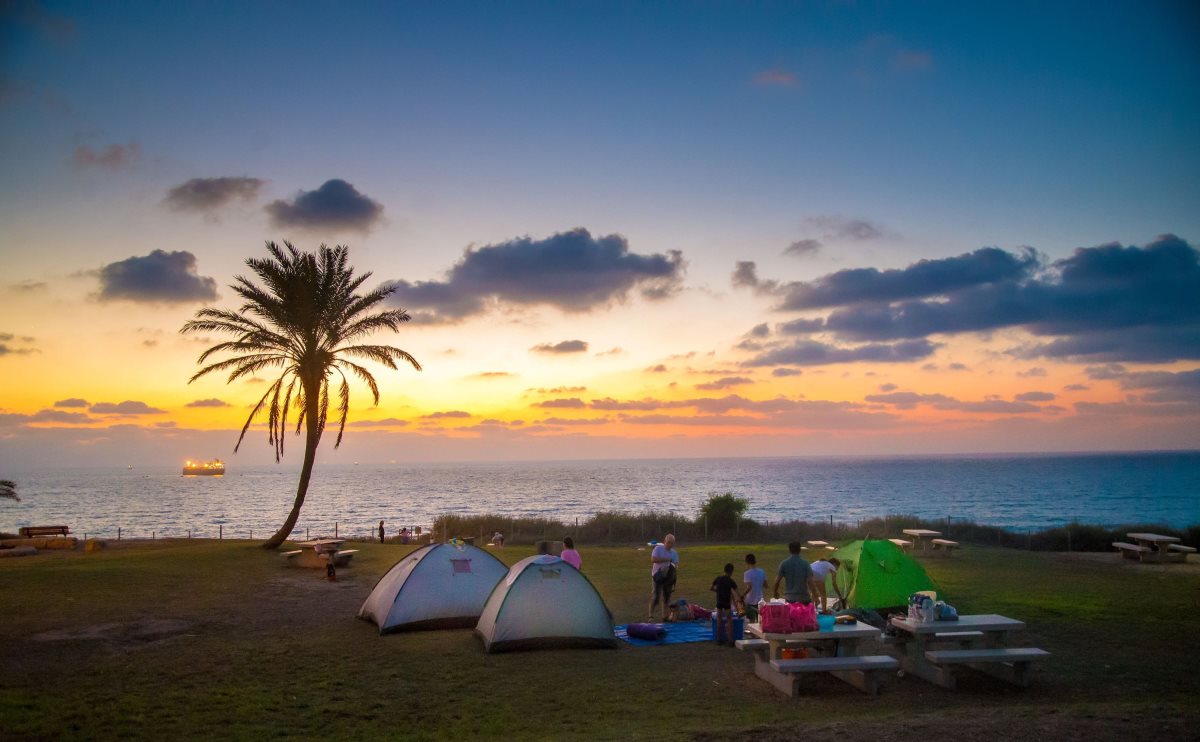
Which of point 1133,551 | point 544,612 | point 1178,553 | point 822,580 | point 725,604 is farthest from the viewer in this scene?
point 1133,551

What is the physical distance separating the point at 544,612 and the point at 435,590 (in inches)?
123

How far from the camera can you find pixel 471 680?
1252cm

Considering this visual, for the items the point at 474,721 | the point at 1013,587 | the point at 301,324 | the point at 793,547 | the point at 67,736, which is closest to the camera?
the point at 67,736

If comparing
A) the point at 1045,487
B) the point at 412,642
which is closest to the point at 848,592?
the point at 412,642

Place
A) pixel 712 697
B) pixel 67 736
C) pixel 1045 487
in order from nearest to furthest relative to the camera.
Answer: pixel 67 736 < pixel 712 697 < pixel 1045 487

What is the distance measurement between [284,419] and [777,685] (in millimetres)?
22315

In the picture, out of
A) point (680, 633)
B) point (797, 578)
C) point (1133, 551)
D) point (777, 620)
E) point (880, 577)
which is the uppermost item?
point (797, 578)

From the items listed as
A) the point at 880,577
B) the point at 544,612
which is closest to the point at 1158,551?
the point at 880,577

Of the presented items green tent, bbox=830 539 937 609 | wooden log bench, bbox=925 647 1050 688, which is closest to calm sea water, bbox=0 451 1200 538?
green tent, bbox=830 539 937 609

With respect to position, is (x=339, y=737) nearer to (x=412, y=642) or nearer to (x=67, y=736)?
(x=67, y=736)

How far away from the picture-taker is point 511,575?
50.2 feet

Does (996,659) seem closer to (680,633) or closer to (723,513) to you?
(680,633)

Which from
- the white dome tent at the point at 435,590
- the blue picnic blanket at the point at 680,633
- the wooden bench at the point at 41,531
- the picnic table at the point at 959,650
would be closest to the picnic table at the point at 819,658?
the picnic table at the point at 959,650

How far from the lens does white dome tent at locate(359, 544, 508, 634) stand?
1622cm
